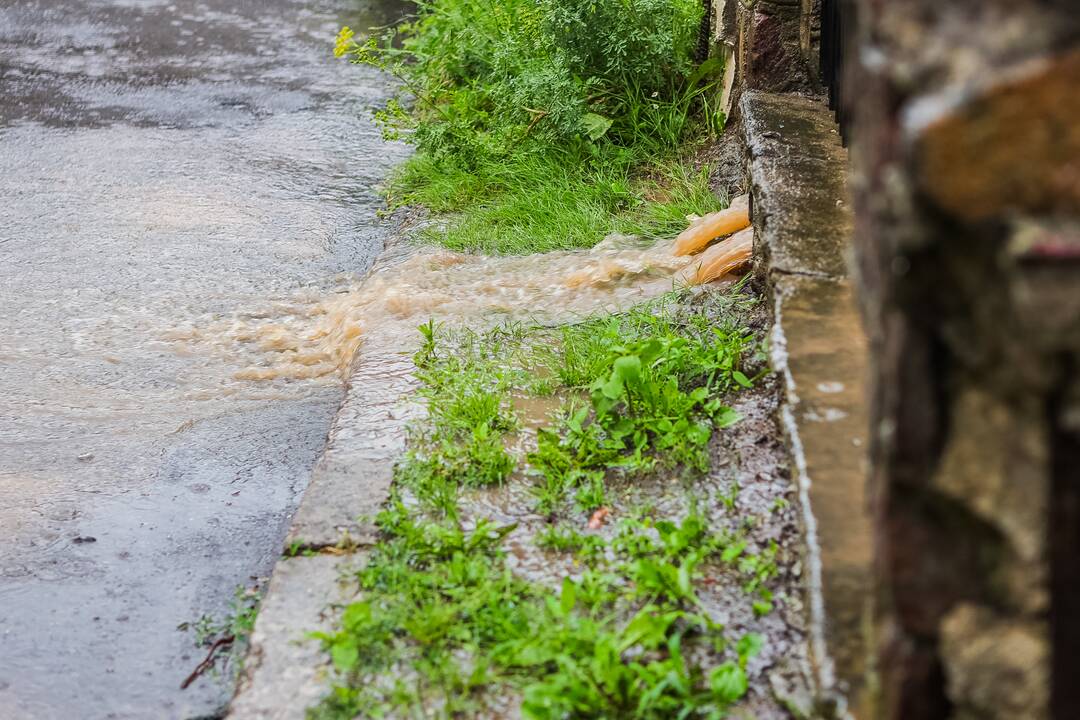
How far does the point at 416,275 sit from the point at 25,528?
1.68 metres

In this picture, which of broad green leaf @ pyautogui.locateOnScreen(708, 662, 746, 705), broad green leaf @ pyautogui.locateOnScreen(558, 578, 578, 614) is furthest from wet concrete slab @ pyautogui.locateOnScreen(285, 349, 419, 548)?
broad green leaf @ pyautogui.locateOnScreen(708, 662, 746, 705)

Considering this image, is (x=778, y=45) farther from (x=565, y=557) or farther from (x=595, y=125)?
(x=565, y=557)

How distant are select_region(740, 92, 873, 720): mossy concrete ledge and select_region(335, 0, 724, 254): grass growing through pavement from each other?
2.00 feet

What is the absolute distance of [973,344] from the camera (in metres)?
1.13

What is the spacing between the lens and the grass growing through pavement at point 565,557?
207cm

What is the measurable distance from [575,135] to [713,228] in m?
1.10

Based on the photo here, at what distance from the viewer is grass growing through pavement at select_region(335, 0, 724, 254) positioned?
14.7ft

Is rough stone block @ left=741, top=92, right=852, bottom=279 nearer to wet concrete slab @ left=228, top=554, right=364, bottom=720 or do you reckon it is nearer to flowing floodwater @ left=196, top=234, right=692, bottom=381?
flowing floodwater @ left=196, top=234, right=692, bottom=381

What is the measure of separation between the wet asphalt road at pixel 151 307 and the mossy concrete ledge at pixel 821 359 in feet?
4.05

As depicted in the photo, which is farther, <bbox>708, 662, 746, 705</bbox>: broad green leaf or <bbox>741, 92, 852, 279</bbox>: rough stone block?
<bbox>741, 92, 852, 279</bbox>: rough stone block

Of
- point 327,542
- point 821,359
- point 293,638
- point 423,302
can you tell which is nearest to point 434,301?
point 423,302

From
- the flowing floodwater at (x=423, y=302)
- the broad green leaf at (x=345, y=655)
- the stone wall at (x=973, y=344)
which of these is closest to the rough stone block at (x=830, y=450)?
the stone wall at (x=973, y=344)

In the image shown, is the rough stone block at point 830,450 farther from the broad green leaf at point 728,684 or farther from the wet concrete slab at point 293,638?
the wet concrete slab at point 293,638

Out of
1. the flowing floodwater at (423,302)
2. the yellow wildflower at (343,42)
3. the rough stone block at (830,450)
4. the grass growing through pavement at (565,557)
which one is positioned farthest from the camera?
the yellow wildflower at (343,42)
